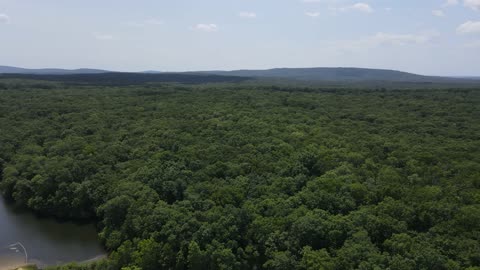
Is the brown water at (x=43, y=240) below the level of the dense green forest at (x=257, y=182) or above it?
below

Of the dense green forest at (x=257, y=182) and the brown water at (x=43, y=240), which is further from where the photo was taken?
the brown water at (x=43, y=240)

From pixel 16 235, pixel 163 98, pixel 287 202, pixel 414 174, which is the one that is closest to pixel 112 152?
pixel 16 235

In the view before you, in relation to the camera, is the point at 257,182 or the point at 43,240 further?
the point at 257,182

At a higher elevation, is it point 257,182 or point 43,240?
point 257,182

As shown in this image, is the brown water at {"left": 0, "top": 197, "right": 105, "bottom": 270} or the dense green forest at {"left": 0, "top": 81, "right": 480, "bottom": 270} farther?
the brown water at {"left": 0, "top": 197, "right": 105, "bottom": 270}

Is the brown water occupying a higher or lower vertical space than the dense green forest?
lower
